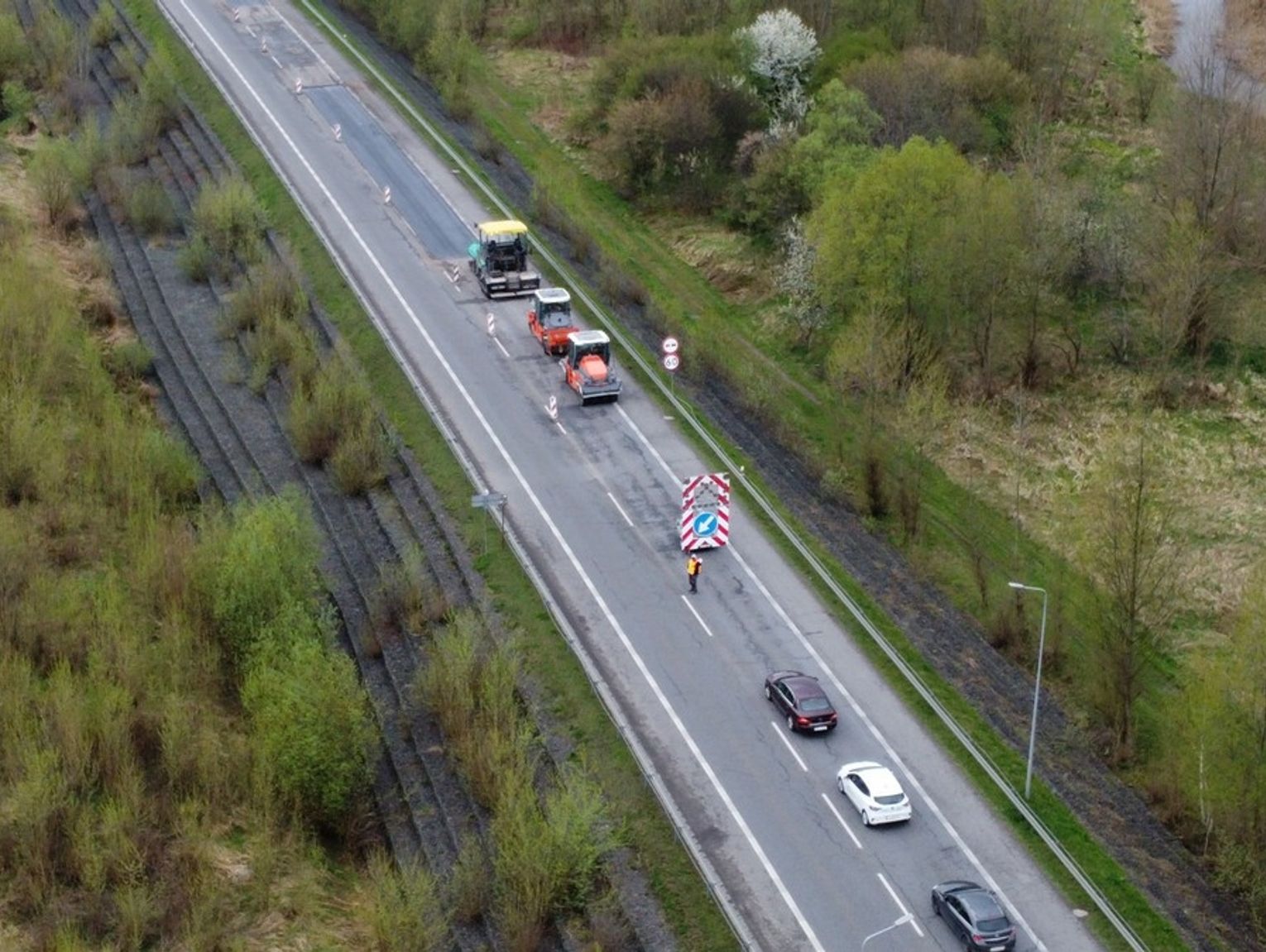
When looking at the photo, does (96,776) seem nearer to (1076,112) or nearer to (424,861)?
(424,861)

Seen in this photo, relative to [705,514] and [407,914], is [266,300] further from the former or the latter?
[407,914]

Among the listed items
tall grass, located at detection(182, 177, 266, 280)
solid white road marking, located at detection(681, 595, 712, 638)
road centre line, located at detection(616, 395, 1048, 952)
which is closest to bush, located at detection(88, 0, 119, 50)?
tall grass, located at detection(182, 177, 266, 280)

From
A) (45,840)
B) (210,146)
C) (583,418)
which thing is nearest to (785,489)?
(583,418)

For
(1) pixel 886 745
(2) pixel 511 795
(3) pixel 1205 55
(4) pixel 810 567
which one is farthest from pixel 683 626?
(3) pixel 1205 55

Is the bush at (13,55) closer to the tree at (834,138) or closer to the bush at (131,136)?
the bush at (131,136)

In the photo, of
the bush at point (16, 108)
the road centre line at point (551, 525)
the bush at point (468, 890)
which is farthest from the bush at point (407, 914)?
the bush at point (16, 108)

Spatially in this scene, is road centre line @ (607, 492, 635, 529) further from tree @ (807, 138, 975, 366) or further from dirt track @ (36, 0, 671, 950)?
tree @ (807, 138, 975, 366)
